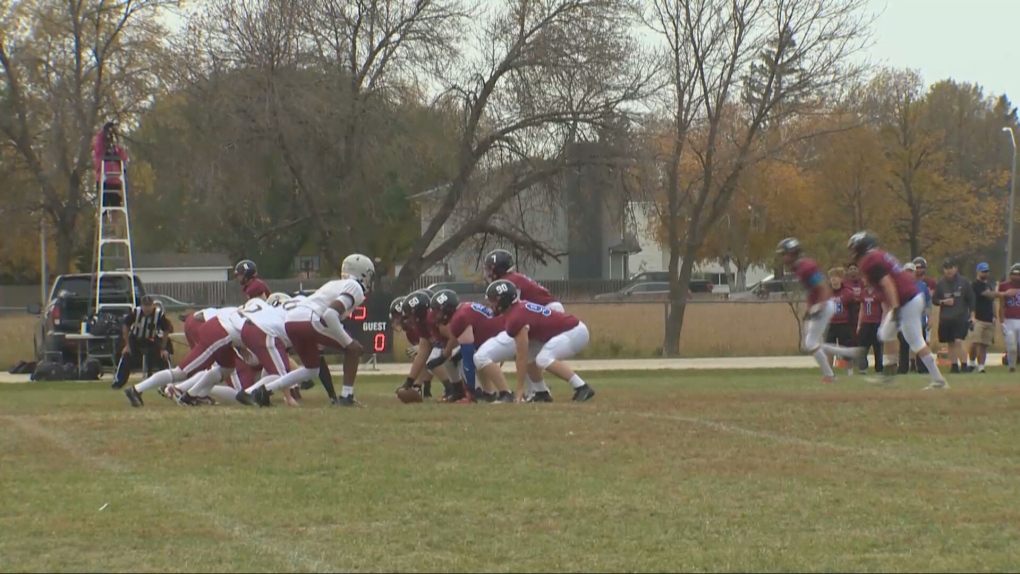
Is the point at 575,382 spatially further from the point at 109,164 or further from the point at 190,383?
the point at 109,164

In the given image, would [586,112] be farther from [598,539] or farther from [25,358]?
[598,539]

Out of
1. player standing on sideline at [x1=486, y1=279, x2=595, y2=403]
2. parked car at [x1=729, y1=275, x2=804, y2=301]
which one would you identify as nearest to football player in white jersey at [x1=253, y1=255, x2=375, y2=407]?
player standing on sideline at [x1=486, y1=279, x2=595, y2=403]

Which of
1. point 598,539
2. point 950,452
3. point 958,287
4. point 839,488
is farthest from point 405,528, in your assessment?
point 958,287

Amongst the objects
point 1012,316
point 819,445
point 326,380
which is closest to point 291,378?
point 326,380

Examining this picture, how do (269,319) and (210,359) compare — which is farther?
(210,359)

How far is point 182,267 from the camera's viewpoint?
7550 centimetres

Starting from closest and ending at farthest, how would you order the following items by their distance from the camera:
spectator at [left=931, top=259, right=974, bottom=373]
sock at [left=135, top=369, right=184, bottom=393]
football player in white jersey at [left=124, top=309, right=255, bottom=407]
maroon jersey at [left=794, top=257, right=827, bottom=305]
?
football player in white jersey at [left=124, top=309, right=255, bottom=407], sock at [left=135, top=369, right=184, bottom=393], maroon jersey at [left=794, top=257, right=827, bottom=305], spectator at [left=931, top=259, right=974, bottom=373]

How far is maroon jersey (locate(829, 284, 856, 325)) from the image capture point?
2128cm

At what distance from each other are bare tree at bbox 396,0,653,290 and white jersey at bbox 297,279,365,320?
16251 mm

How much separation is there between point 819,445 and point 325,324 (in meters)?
5.44

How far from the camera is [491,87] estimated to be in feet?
97.2

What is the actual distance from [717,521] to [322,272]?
48868 millimetres

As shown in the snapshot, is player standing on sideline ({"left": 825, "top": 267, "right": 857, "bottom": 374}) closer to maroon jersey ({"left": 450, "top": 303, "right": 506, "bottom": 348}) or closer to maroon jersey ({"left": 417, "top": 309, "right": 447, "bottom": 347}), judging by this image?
maroon jersey ({"left": 450, "top": 303, "right": 506, "bottom": 348})

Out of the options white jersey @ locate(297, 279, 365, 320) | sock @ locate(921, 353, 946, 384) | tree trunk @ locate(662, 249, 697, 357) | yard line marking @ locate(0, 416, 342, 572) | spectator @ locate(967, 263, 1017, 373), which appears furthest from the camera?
tree trunk @ locate(662, 249, 697, 357)
